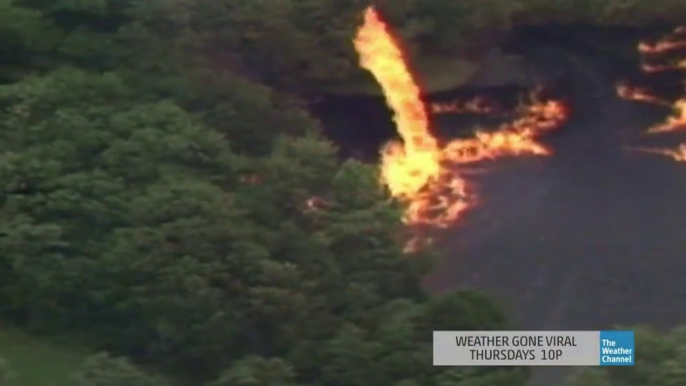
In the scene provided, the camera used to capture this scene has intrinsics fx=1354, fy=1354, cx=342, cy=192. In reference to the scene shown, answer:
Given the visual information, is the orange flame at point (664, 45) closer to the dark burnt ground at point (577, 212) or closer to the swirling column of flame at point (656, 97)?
the swirling column of flame at point (656, 97)

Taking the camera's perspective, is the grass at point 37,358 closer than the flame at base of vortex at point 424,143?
Yes

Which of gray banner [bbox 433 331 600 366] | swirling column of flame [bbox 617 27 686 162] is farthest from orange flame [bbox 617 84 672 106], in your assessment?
gray banner [bbox 433 331 600 366]

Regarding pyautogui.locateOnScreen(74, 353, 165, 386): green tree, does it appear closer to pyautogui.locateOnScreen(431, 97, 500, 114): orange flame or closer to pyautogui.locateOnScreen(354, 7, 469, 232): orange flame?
pyautogui.locateOnScreen(354, 7, 469, 232): orange flame

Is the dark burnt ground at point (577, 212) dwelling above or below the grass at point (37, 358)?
above

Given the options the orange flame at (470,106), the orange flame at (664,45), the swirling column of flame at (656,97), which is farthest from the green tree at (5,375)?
the orange flame at (664,45)

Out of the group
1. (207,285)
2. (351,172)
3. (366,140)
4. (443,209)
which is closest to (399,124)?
(366,140)

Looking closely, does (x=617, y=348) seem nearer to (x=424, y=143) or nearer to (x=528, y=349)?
(x=528, y=349)

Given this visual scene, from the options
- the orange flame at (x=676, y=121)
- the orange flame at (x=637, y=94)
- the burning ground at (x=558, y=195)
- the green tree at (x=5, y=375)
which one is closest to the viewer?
the green tree at (x=5, y=375)

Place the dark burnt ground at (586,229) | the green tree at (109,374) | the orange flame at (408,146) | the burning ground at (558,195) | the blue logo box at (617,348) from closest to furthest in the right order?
the green tree at (109,374)
the blue logo box at (617,348)
the dark burnt ground at (586,229)
the burning ground at (558,195)
the orange flame at (408,146)
